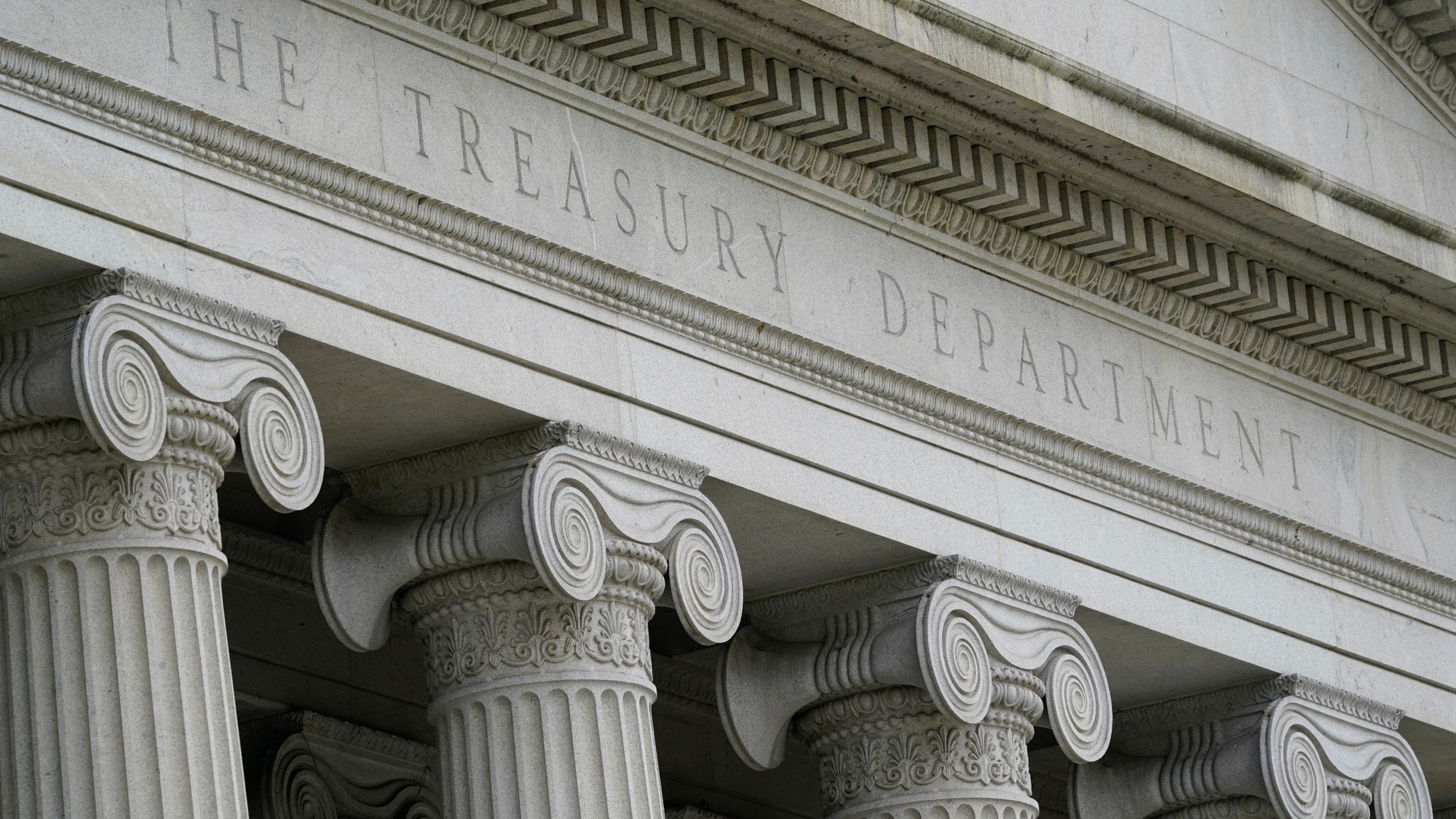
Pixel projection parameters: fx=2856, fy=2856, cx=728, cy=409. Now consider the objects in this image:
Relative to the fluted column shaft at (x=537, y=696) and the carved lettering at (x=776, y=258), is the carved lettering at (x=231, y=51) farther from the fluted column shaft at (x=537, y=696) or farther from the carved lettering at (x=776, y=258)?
the carved lettering at (x=776, y=258)

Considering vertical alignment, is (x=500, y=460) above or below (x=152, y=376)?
above

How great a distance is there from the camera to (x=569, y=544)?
1659 centimetres

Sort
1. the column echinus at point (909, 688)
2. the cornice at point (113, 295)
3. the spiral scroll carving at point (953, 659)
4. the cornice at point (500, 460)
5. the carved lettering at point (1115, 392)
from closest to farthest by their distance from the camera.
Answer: the cornice at point (113, 295), the cornice at point (500, 460), the spiral scroll carving at point (953, 659), the column echinus at point (909, 688), the carved lettering at point (1115, 392)

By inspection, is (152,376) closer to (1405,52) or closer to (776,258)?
(776,258)

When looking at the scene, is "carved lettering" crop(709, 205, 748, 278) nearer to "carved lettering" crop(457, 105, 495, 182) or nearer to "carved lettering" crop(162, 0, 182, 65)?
"carved lettering" crop(457, 105, 495, 182)

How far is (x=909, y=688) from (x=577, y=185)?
434cm

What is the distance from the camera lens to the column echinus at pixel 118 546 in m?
14.0

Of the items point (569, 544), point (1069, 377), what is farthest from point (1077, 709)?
point (569, 544)

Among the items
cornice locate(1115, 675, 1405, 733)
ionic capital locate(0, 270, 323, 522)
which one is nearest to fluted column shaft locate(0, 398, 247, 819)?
ionic capital locate(0, 270, 323, 522)

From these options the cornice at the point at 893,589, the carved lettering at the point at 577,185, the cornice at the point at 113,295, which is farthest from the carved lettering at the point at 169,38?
the cornice at the point at 893,589

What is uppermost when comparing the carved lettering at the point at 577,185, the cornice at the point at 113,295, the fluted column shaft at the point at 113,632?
the carved lettering at the point at 577,185

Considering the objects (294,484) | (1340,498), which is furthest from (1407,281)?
(294,484)

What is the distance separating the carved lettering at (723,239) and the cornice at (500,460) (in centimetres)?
151

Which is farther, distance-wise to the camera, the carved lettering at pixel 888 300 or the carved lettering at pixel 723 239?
the carved lettering at pixel 888 300
